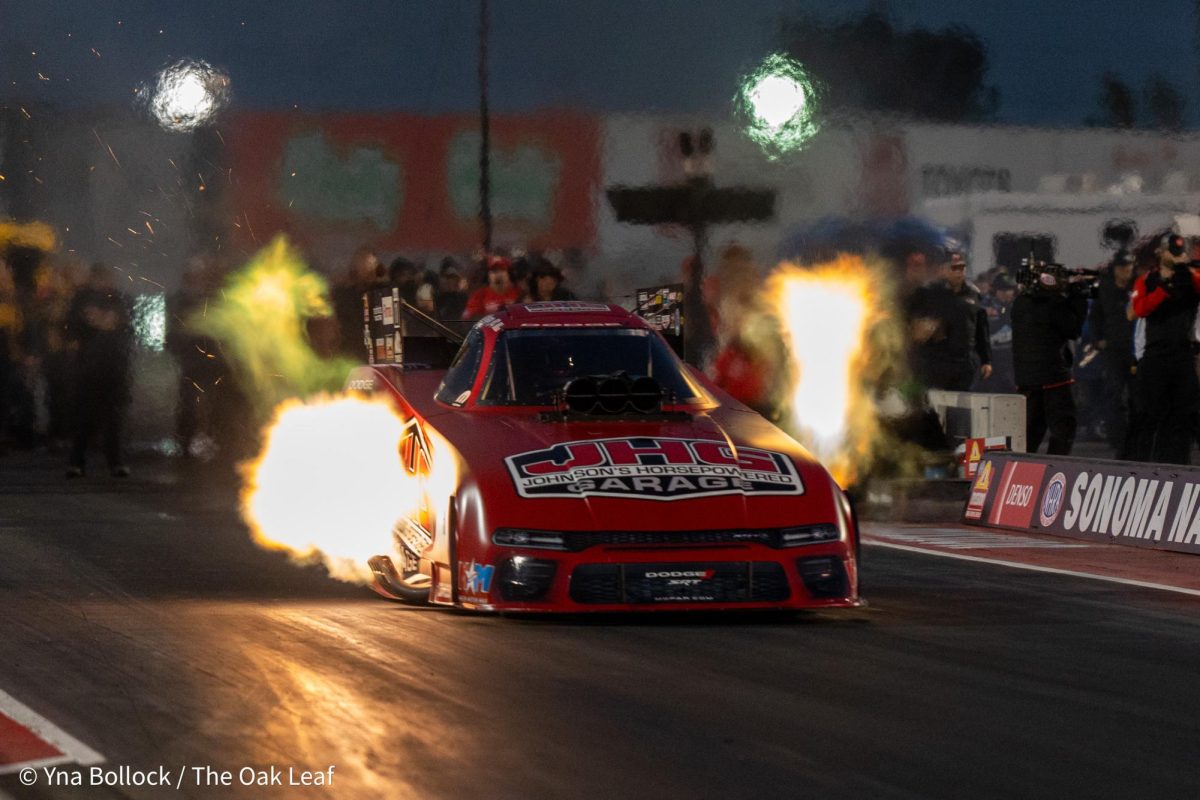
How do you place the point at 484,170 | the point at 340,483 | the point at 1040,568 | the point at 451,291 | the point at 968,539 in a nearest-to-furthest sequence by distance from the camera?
the point at 340,483 < the point at 1040,568 < the point at 968,539 < the point at 451,291 < the point at 484,170

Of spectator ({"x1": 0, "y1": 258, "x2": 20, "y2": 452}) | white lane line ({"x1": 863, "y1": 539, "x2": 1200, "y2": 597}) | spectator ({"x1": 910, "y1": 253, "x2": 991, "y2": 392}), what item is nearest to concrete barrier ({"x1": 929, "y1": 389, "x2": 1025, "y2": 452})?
spectator ({"x1": 910, "y1": 253, "x2": 991, "y2": 392})

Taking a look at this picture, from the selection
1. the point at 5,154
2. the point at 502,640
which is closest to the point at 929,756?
the point at 502,640

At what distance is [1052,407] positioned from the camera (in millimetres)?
17438

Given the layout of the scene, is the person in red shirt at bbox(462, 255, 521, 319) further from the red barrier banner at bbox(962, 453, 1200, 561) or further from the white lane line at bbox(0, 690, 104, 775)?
the white lane line at bbox(0, 690, 104, 775)

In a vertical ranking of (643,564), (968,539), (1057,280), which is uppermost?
(1057,280)

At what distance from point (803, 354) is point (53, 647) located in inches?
363

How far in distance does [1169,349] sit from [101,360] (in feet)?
32.3

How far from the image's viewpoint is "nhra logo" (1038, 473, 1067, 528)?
1498cm

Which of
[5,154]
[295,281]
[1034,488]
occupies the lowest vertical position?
[1034,488]

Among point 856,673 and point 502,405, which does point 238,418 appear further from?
point 856,673

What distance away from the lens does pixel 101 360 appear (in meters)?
20.3

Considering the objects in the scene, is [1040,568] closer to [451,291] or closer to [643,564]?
[643,564]

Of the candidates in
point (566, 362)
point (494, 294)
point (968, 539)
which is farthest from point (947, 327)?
point (566, 362)

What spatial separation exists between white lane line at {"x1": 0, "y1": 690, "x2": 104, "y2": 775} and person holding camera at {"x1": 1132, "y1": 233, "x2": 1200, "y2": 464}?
1108cm
